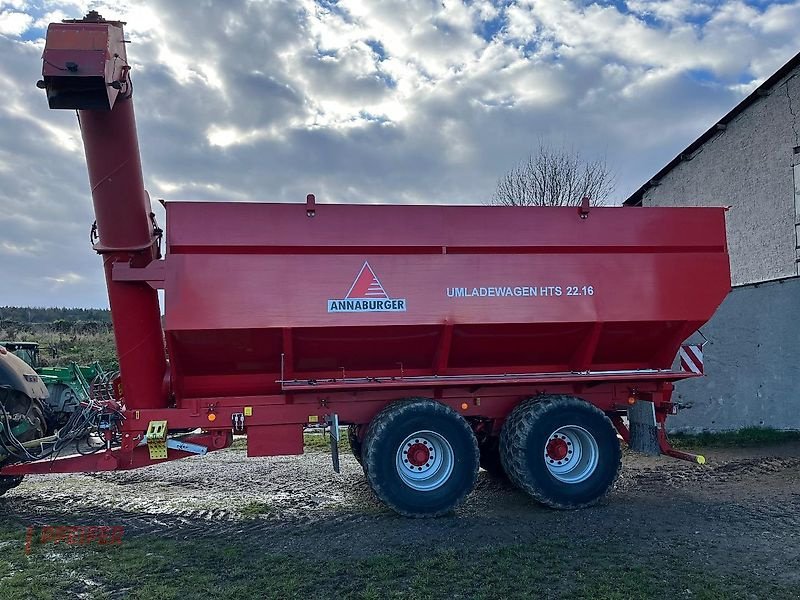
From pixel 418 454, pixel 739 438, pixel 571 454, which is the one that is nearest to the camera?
pixel 418 454

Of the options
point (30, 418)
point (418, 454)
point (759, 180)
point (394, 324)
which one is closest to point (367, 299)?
point (394, 324)

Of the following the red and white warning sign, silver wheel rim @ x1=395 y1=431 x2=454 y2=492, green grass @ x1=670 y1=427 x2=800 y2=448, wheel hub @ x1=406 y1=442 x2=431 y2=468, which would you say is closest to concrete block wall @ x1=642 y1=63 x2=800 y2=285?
A: green grass @ x1=670 y1=427 x2=800 y2=448

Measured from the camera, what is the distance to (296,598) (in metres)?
4.25

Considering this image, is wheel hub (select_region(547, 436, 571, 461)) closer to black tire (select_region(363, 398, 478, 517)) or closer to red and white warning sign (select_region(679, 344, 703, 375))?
black tire (select_region(363, 398, 478, 517))

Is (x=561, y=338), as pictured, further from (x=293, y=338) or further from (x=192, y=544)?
(x=192, y=544)

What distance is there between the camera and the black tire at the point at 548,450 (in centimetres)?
630

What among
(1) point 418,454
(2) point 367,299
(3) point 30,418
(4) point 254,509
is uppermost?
(2) point 367,299

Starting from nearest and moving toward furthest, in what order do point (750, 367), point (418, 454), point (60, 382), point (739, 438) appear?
point (418, 454)
point (60, 382)
point (739, 438)
point (750, 367)

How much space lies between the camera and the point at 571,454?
21.7ft

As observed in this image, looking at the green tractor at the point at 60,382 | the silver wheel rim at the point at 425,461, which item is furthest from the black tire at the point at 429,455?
the green tractor at the point at 60,382

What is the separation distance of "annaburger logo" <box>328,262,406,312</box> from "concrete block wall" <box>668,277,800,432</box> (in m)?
6.65

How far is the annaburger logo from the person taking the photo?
6.08 m

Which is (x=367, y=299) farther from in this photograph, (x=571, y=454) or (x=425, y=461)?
(x=571, y=454)

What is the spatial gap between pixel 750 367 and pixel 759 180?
12.9 feet
